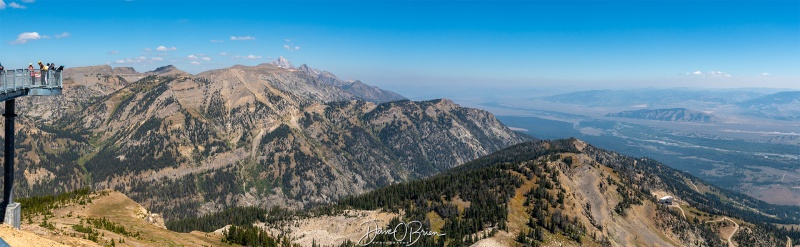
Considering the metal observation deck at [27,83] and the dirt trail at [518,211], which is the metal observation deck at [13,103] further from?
the dirt trail at [518,211]

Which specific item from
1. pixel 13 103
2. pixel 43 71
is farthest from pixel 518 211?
pixel 13 103

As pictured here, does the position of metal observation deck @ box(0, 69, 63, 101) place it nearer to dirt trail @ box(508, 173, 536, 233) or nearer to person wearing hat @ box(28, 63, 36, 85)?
person wearing hat @ box(28, 63, 36, 85)

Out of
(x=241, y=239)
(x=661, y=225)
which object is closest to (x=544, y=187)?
(x=661, y=225)

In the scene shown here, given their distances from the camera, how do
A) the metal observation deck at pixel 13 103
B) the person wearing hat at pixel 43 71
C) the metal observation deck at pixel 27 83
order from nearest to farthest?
1. the metal observation deck at pixel 27 83
2. the metal observation deck at pixel 13 103
3. the person wearing hat at pixel 43 71

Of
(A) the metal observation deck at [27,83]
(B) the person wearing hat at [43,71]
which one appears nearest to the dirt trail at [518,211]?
(A) the metal observation deck at [27,83]

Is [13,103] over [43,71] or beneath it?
beneath

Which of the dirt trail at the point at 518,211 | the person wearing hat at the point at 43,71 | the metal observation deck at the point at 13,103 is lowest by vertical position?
the dirt trail at the point at 518,211

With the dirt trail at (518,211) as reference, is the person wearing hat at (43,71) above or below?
above

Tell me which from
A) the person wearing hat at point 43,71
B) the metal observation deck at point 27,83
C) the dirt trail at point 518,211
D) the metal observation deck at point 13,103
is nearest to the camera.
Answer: the metal observation deck at point 27,83

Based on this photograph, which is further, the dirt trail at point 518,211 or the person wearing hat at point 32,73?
the dirt trail at point 518,211

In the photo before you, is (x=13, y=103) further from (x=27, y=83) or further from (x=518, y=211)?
(x=518, y=211)

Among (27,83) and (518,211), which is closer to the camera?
(27,83)

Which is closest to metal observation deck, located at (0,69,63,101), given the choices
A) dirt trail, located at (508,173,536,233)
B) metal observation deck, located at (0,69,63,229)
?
metal observation deck, located at (0,69,63,229)
